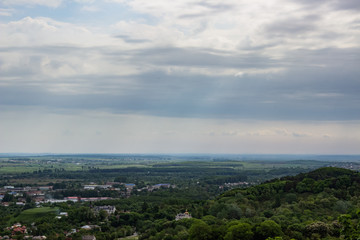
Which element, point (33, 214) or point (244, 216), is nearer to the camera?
point (244, 216)

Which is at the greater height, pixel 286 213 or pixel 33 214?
pixel 286 213

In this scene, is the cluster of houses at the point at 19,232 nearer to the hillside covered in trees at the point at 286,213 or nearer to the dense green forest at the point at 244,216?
the dense green forest at the point at 244,216

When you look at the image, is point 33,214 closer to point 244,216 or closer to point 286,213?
point 244,216

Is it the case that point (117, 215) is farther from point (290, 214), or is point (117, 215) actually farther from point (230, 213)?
point (290, 214)

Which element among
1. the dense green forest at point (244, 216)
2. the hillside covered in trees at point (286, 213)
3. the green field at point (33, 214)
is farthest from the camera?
the green field at point (33, 214)

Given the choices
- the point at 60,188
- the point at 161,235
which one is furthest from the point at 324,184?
the point at 60,188

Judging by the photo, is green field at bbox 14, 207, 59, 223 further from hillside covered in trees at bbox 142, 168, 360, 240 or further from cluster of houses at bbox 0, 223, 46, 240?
hillside covered in trees at bbox 142, 168, 360, 240

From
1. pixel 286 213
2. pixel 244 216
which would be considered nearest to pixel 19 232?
pixel 244 216

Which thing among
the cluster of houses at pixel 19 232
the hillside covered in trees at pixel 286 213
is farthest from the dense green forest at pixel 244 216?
the cluster of houses at pixel 19 232
